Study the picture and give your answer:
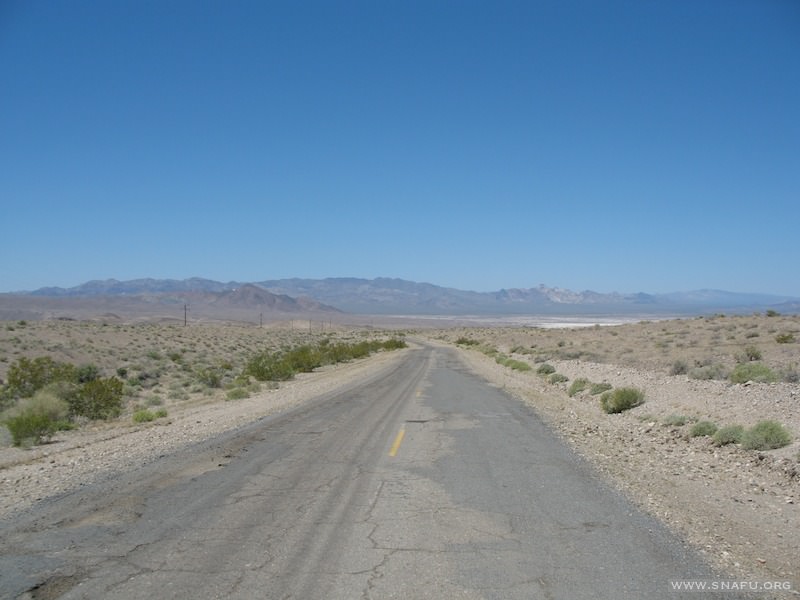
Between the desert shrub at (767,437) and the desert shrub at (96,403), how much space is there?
1863cm

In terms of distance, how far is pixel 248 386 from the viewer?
28.8 metres

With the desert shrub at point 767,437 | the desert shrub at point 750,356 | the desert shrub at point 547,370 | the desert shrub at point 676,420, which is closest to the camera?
the desert shrub at point 767,437

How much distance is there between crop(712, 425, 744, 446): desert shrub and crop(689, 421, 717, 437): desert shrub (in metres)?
0.66

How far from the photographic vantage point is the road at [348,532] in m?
5.63

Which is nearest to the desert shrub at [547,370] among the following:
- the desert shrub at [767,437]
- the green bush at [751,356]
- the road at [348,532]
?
the green bush at [751,356]

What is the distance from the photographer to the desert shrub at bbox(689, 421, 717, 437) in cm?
1363

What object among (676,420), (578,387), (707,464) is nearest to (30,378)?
(578,387)

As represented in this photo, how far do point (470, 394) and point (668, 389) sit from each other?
22.6 ft

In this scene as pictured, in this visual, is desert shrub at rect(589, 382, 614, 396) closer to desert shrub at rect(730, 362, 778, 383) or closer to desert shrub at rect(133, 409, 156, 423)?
desert shrub at rect(730, 362, 778, 383)

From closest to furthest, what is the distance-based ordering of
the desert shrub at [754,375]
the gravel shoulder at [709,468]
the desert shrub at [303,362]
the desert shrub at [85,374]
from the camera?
1. the gravel shoulder at [709,468]
2. the desert shrub at [754,375]
3. the desert shrub at [85,374]
4. the desert shrub at [303,362]

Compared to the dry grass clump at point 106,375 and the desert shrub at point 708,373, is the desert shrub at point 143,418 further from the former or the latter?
the desert shrub at point 708,373

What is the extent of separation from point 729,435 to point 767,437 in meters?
0.97

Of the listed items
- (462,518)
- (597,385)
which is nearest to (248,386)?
(597,385)

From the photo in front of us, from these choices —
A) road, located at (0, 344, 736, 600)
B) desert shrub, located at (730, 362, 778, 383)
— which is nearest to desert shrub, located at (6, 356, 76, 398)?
road, located at (0, 344, 736, 600)
